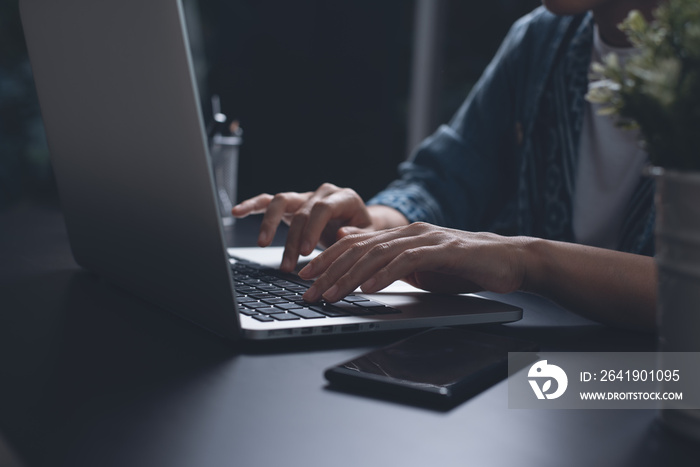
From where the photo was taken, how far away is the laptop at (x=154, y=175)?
53 centimetres

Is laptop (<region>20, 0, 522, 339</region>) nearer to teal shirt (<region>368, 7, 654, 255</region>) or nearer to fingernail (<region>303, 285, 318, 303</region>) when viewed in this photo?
fingernail (<region>303, 285, 318, 303</region>)

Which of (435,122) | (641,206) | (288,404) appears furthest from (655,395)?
(435,122)

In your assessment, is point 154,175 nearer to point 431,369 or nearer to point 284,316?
point 284,316

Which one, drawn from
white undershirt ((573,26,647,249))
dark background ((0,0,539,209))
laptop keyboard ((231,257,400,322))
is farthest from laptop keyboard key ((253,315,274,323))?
dark background ((0,0,539,209))

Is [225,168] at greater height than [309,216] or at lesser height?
lesser

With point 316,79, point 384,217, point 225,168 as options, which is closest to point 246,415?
point 384,217

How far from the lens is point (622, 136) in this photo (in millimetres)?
1228

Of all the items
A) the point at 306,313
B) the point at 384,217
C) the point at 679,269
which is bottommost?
the point at 384,217

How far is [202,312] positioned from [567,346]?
334 mm

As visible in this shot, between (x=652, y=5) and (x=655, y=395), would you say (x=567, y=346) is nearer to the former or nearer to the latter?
(x=655, y=395)

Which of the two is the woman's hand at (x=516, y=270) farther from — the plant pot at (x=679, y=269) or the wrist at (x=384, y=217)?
the wrist at (x=384, y=217)

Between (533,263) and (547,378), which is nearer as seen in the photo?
(547,378)

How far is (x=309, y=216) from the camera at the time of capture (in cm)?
88

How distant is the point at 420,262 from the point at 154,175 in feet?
0.88
